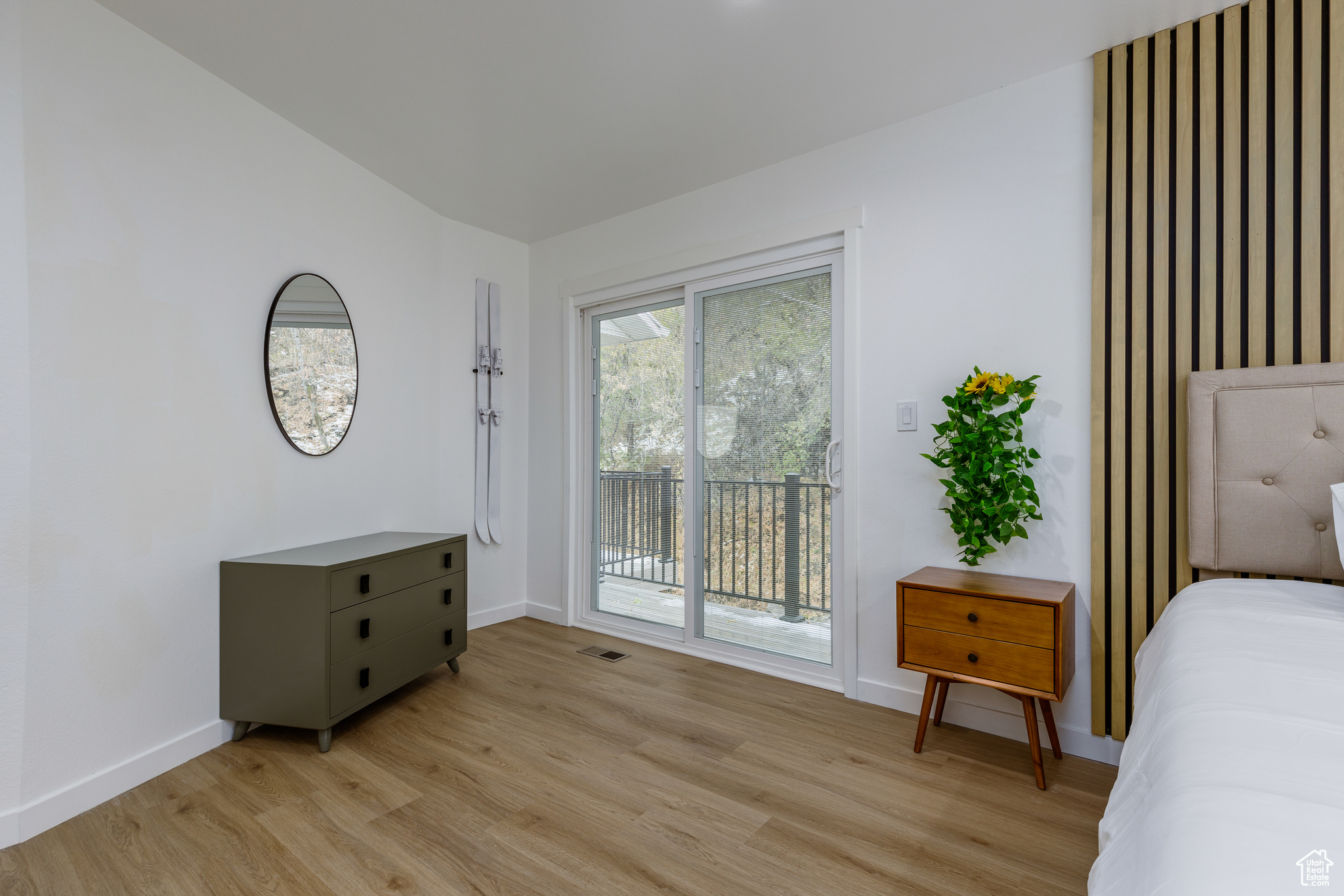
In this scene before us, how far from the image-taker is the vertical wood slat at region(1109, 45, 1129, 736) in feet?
6.84

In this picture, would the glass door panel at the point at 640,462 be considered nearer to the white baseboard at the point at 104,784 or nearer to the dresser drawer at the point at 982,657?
the dresser drawer at the point at 982,657

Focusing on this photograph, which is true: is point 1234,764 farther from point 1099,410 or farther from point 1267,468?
point 1099,410

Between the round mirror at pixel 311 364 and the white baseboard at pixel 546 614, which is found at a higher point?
the round mirror at pixel 311 364

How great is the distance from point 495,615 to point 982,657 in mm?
2773

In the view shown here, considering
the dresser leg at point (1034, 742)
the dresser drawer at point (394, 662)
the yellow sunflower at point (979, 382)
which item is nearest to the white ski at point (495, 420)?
the dresser drawer at point (394, 662)

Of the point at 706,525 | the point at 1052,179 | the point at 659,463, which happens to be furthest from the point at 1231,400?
the point at 659,463

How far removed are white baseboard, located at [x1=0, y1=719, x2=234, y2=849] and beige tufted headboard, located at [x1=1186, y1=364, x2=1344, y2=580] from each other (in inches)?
132

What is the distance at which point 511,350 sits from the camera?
155 inches

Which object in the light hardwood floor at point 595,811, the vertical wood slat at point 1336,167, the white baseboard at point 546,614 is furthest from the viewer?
the white baseboard at point 546,614

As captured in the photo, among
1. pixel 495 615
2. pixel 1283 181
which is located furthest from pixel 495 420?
pixel 1283 181

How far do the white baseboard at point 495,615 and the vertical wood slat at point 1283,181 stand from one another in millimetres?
3695

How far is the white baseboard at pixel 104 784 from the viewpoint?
5.43 ft

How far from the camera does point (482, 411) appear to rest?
12.1ft

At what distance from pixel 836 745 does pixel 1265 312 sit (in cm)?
196
